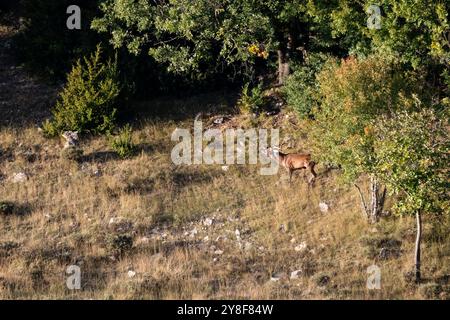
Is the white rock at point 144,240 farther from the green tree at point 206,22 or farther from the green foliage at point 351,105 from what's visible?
the green tree at point 206,22

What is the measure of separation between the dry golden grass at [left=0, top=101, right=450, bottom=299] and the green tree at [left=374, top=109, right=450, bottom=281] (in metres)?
2.14

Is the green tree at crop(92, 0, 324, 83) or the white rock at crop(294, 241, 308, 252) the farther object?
the green tree at crop(92, 0, 324, 83)

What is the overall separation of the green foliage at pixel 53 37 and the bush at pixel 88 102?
192 centimetres

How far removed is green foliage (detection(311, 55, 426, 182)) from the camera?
18.5 meters

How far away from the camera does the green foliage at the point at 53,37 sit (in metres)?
27.1

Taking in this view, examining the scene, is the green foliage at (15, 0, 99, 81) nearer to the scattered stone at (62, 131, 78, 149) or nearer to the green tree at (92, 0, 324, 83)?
the green tree at (92, 0, 324, 83)

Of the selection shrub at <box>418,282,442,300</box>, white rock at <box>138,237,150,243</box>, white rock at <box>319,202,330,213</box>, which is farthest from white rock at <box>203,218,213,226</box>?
shrub at <box>418,282,442,300</box>

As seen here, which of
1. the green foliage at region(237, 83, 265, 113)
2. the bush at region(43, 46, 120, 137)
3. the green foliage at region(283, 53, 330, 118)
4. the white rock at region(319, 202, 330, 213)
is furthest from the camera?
the green foliage at region(237, 83, 265, 113)

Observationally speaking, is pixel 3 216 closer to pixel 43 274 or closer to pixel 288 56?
pixel 43 274

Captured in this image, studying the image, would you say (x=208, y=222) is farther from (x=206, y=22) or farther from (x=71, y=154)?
(x=206, y=22)

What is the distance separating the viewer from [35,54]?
27.6m

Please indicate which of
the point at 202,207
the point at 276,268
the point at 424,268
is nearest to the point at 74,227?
the point at 202,207

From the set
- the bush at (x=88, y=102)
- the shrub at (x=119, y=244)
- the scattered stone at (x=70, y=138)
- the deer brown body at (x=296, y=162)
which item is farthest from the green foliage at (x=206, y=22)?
the shrub at (x=119, y=244)
